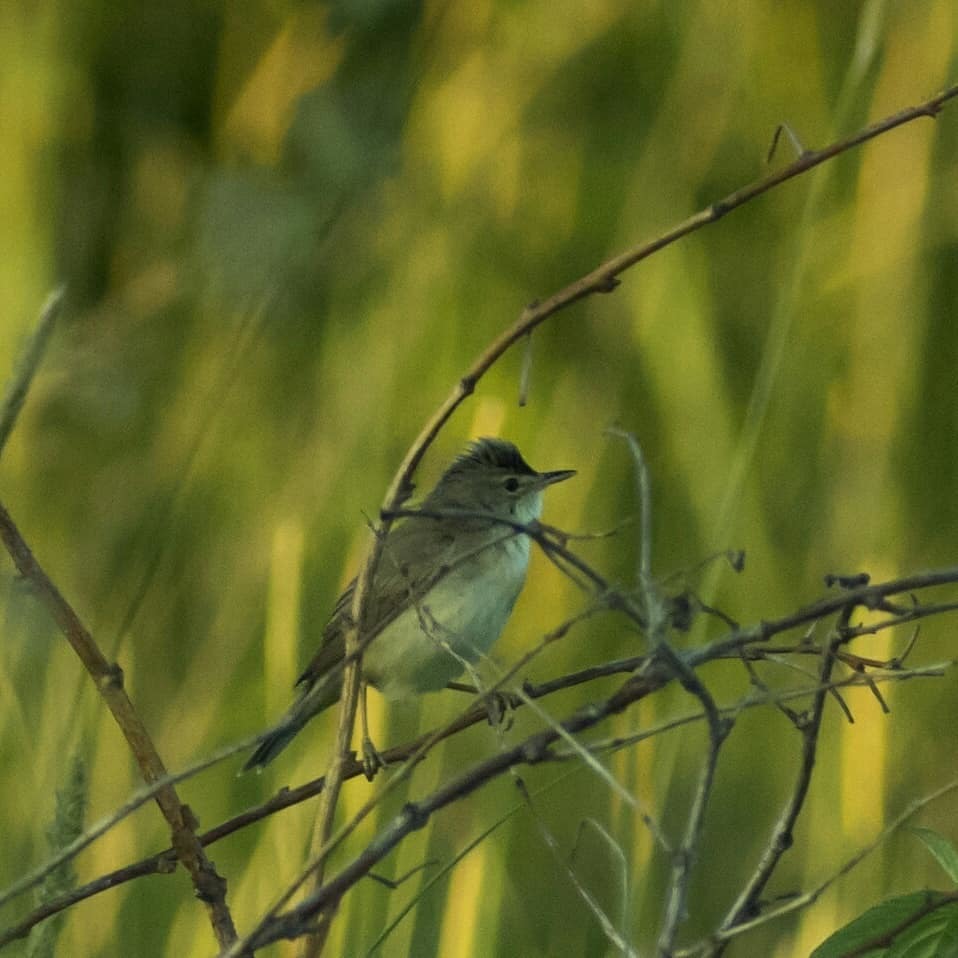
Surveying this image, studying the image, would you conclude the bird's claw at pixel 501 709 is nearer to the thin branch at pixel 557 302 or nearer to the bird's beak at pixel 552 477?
the thin branch at pixel 557 302

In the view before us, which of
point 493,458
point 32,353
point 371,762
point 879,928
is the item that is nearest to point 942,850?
point 879,928

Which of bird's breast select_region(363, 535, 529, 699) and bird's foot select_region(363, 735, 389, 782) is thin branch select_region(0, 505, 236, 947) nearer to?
bird's foot select_region(363, 735, 389, 782)

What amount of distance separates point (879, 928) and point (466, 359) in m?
1.31

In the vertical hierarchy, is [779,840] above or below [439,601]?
below

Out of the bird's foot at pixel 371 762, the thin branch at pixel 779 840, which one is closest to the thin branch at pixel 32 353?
the thin branch at pixel 779 840

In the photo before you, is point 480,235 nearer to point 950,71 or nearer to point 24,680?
point 950,71

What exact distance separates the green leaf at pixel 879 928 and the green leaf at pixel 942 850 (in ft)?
0.07

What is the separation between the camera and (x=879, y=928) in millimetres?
740

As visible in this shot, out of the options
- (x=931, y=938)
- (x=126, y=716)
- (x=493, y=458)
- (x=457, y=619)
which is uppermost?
(x=493, y=458)

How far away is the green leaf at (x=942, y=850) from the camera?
75 centimetres

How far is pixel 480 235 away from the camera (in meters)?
2.15

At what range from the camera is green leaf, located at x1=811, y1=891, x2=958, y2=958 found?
0.72 metres

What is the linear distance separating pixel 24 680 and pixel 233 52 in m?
1.09

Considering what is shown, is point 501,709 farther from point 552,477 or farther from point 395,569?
point 552,477
